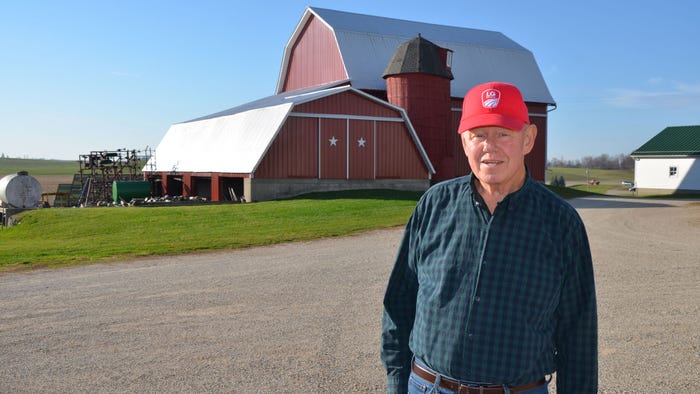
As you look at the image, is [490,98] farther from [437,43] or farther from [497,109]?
[437,43]

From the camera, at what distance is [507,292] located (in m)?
2.54

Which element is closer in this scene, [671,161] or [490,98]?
[490,98]

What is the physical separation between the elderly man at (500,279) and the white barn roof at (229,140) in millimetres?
22124

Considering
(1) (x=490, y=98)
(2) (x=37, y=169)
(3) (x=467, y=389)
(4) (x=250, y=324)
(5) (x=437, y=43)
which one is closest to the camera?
(3) (x=467, y=389)

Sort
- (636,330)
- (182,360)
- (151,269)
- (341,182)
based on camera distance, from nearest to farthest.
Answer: (182,360) < (636,330) < (151,269) < (341,182)

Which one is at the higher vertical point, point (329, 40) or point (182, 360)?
point (329, 40)

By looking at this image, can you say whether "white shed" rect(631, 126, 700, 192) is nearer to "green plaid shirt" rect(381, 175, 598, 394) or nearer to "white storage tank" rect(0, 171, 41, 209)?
"white storage tank" rect(0, 171, 41, 209)

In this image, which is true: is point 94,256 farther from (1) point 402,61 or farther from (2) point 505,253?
(1) point 402,61

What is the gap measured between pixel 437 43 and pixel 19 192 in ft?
77.8

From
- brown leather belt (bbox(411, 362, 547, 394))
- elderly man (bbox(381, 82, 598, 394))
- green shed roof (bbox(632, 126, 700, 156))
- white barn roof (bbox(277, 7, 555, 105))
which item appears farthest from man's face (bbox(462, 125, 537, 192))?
green shed roof (bbox(632, 126, 700, 156))

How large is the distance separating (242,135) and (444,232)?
25.1 meters

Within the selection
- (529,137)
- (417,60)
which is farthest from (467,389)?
(417,60)

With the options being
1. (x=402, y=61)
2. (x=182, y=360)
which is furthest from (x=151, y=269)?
(x=402, y=61)

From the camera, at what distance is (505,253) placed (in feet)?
8.44
